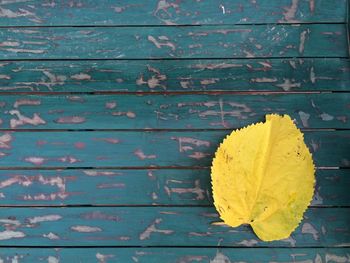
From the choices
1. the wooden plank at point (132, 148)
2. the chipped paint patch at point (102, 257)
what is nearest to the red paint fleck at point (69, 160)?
the wooden plank at point (132, 148)

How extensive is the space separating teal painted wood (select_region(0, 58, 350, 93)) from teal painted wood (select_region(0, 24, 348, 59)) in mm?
16

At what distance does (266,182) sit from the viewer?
113 cm

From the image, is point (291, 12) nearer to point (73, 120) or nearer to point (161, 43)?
point (161, 43)

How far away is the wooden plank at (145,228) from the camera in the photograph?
1.18 m

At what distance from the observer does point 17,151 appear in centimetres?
119

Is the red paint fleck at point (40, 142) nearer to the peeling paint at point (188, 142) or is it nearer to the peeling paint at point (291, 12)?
the peeling paint at point (188, 142)

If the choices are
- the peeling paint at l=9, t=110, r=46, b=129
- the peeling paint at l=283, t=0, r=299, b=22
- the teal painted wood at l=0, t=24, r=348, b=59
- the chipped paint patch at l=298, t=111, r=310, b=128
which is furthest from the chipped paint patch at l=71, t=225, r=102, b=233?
the peeling paint at l=283, t=0, r=299, b=22

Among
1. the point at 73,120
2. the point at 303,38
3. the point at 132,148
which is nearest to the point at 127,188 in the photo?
the point at 132,148

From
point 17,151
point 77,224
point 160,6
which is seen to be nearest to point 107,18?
point 160,6

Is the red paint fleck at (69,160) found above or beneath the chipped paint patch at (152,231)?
above

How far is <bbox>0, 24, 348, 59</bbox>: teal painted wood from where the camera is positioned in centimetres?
119

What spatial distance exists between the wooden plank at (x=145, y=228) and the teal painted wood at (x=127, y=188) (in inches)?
0.7

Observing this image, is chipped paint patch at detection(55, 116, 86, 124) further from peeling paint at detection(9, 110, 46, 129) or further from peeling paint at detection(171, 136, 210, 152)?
peeling paint at detection(171, 136, 210, 152)

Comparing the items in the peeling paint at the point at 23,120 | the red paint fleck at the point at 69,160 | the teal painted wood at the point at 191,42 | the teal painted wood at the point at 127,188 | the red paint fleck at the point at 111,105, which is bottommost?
the teal painted wood at the point at 127,188
